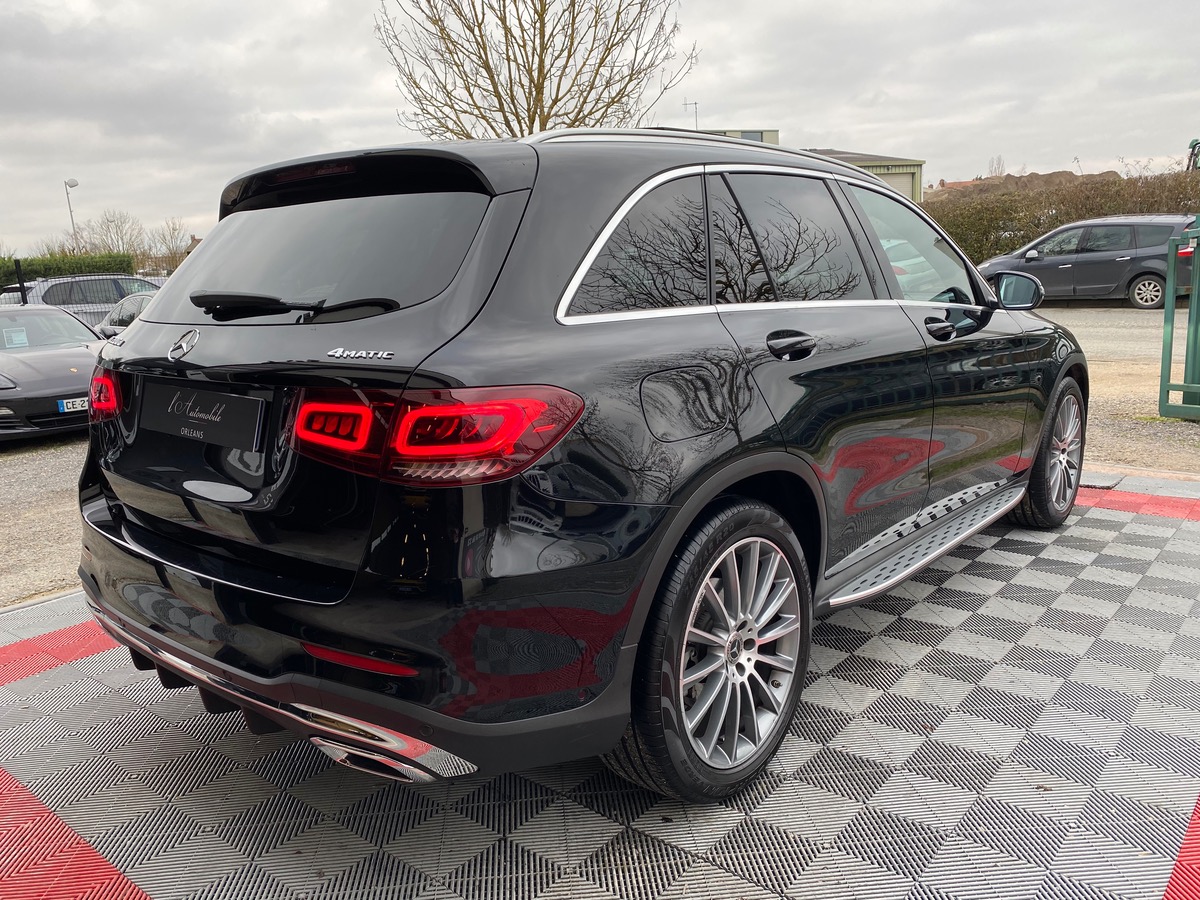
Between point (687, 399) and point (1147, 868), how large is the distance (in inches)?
61.0

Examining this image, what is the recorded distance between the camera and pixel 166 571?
2.22 metres

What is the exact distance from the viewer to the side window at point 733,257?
8.43ft

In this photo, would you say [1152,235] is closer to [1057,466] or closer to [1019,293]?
[1057,466]

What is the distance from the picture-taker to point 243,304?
225 centimetres

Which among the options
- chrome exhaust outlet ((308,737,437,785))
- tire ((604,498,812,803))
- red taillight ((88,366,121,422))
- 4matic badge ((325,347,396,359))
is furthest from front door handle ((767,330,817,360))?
red taillight ((88,366,121,422))

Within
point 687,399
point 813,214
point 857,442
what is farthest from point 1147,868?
point 813,214

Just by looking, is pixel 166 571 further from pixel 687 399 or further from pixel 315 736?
pixel 687 399

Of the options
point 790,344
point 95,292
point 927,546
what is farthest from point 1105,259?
point 95,292

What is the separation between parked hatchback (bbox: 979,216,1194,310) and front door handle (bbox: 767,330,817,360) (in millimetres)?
16980

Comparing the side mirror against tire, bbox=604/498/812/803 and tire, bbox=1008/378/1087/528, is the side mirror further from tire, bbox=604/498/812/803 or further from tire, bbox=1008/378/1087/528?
tire, bbox=604/498/812/803

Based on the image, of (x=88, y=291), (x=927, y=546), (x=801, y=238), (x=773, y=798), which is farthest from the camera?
(x=88, y=291)

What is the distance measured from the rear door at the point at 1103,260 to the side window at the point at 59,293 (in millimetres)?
19316

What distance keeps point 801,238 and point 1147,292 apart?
17.2 meters

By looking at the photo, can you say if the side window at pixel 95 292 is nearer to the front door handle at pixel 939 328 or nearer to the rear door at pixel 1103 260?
the front door handle at pixel 939 328
